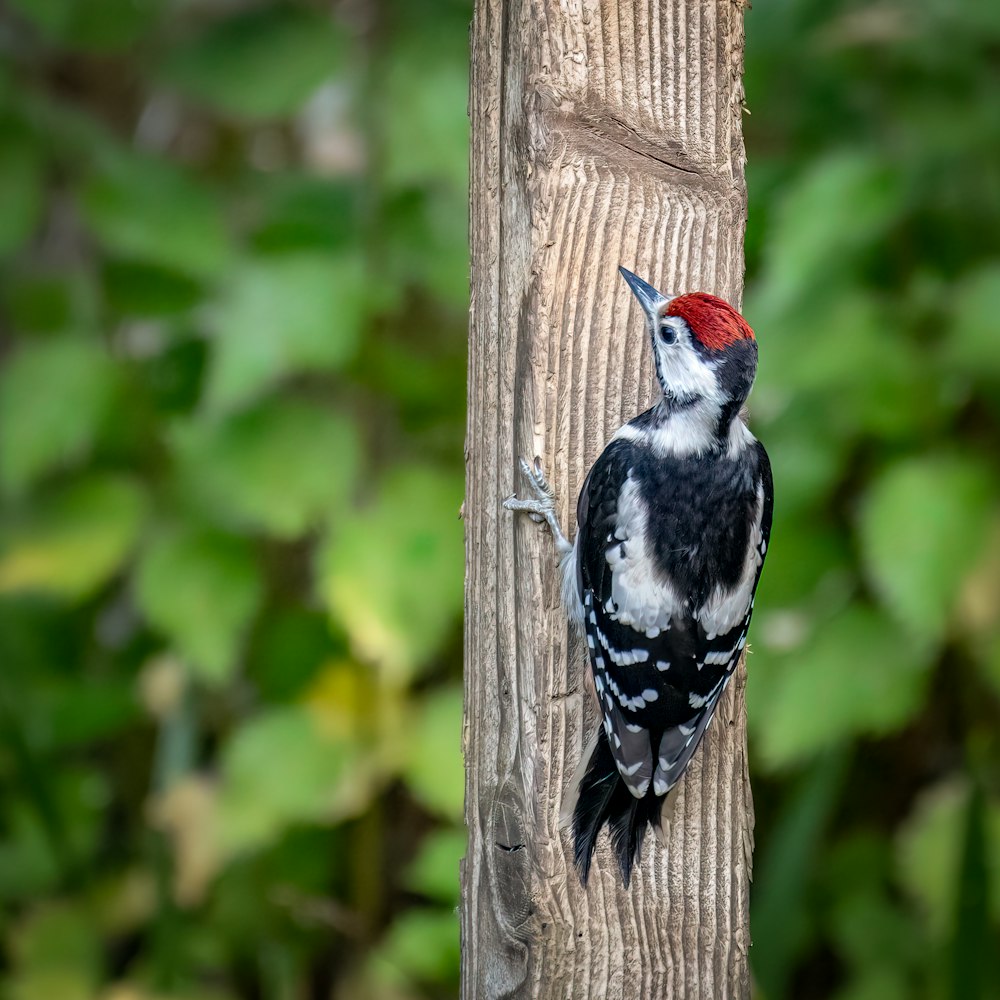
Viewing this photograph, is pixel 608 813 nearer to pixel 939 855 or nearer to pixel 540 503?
pixel 540 503

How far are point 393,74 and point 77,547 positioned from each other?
3.98 feet

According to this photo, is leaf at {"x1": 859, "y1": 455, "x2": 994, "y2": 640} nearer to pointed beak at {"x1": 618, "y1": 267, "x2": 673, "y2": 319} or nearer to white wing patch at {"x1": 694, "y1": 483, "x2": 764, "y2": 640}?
white wing patch at {"x1": 694, "y1": 483, "x2": 764, "y2": 640}

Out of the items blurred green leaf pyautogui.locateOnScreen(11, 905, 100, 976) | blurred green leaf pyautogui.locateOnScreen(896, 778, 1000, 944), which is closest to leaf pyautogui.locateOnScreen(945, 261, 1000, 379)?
blurred green leaf pyautogui.locateOnScreen(896, 778, 1000, 944)

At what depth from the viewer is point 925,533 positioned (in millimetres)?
2168

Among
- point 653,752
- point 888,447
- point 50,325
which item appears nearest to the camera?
point 653,752

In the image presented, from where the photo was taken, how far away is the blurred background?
2258 millimetres

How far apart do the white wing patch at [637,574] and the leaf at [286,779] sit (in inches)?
49.9

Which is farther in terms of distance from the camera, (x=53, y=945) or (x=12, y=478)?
(x=53, y=945)

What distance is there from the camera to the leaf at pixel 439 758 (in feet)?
7.61

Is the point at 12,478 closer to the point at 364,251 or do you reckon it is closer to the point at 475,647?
the point at 364,251

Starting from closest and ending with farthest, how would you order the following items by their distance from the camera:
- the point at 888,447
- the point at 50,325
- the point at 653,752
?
1. the point at 653,752
2. the point at 888,447
3. the point at 50,325

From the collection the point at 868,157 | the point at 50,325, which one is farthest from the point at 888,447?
the point at 50,325

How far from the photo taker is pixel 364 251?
243 centimetres

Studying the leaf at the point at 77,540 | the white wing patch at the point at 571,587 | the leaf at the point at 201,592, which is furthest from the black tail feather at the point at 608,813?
the leaf at the point at 77,540
